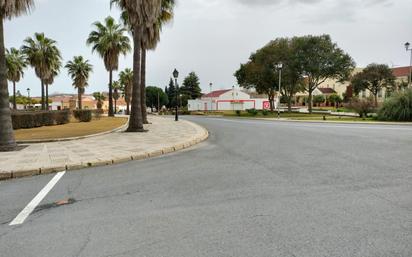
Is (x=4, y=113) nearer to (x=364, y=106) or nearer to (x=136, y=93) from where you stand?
(x=136, y=93)

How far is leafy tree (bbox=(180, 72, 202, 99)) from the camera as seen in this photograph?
104 meters

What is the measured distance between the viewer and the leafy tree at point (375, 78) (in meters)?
65.3

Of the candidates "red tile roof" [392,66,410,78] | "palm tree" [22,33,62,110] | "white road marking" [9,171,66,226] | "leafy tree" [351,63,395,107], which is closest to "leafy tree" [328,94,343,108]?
"red tile roof" [392,66,410,78]

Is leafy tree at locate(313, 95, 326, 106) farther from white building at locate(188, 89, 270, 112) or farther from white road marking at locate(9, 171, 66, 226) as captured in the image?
white road marking at locate(9, 171, 66, 226)

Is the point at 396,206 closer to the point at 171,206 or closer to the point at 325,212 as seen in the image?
the point at 325,212

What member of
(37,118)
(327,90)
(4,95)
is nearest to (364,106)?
(37,118)

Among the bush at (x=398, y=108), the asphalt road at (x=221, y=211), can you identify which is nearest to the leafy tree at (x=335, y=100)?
the bush at (x=398, y=108)

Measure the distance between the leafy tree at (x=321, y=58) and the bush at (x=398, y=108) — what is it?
1777cm

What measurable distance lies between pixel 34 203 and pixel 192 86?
331 feet

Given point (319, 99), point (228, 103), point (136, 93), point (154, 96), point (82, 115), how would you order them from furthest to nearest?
point (154, 96) < point (319, 99) < point (228, 103) < point (82, 115) < point (136, 93)

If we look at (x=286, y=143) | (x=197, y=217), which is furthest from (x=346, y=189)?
(x=286, y=143)

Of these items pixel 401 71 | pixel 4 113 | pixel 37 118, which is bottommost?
pixel 37 118

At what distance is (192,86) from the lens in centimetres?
10525

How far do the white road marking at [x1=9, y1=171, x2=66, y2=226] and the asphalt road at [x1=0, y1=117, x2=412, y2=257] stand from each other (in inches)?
4.1
